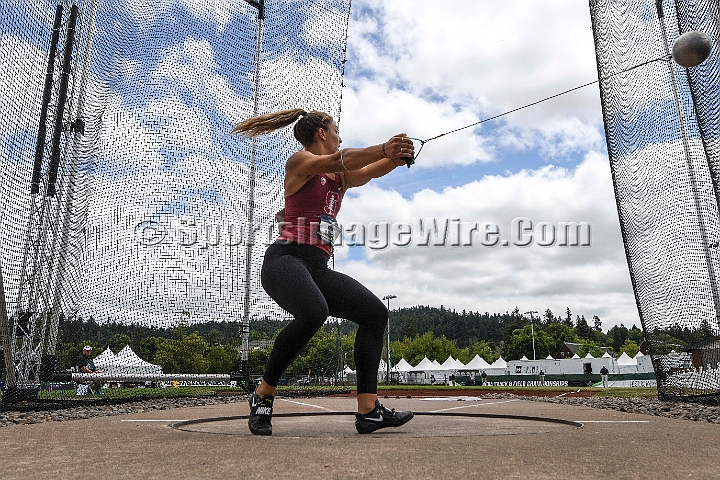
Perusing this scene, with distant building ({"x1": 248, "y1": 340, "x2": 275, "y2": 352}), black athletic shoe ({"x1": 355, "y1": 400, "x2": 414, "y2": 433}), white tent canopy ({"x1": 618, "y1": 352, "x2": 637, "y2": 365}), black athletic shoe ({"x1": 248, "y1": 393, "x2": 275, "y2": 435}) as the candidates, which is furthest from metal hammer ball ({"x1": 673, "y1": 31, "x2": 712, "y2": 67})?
white tent canopy ({"x1": 618, "y1": 352, "x2": 637, "y2": 365})

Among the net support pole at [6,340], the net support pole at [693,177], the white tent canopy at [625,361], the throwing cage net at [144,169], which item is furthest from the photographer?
the white tent canopy at [625,361]

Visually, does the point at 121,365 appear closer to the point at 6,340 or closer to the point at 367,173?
the point at 6,340

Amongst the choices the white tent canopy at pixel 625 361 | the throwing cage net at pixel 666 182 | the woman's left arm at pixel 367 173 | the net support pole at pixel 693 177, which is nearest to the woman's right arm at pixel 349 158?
the woman's left arm at pixel 367 173

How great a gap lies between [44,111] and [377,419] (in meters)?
5.12

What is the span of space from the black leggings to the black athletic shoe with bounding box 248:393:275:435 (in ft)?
0.34

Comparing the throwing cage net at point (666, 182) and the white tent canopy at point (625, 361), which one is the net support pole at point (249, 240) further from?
the white tent canopy at point (625, 361)

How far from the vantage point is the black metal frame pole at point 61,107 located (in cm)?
614

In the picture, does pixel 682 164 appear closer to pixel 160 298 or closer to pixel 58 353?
pixel 160 298

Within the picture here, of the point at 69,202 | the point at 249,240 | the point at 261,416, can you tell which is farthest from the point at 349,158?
the point at 249,240

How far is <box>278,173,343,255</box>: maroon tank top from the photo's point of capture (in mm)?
3137

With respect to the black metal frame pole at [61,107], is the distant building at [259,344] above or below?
below

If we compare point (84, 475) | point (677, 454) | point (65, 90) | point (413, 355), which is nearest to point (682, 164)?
point (677, 454)

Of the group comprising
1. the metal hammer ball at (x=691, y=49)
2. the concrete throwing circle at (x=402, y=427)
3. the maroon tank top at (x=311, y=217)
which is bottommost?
the concrete throwing circle at (x=402, y=427)

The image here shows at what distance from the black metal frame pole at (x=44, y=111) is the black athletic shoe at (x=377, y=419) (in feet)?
15.3
